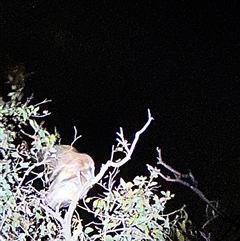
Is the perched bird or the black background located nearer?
the perched bird

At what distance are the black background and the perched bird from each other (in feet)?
0.59

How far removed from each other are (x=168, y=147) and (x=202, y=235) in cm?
42

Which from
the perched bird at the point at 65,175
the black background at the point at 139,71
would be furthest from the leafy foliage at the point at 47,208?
the black background at the point at 139,71

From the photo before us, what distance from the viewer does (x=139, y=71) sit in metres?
1.75

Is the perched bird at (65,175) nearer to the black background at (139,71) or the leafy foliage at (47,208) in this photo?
the leafy foliage at (47,208)

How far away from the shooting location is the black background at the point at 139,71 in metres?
1.64

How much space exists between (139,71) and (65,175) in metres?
0.51

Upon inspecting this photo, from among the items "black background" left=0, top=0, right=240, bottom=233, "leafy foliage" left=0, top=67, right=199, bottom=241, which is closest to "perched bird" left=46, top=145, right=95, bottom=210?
"leafy foliage" left=0, top=67, right=199, bottom=241

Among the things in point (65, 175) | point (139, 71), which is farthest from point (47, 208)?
point (139, 71)

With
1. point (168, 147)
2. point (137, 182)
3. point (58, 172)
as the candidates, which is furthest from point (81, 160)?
point (168, 147)

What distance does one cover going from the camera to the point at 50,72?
5.83ft

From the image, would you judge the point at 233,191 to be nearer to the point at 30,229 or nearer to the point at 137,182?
the point at 137,182

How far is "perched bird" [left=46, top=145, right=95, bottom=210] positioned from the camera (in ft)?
4.47

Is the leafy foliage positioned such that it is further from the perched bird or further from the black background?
the black background
